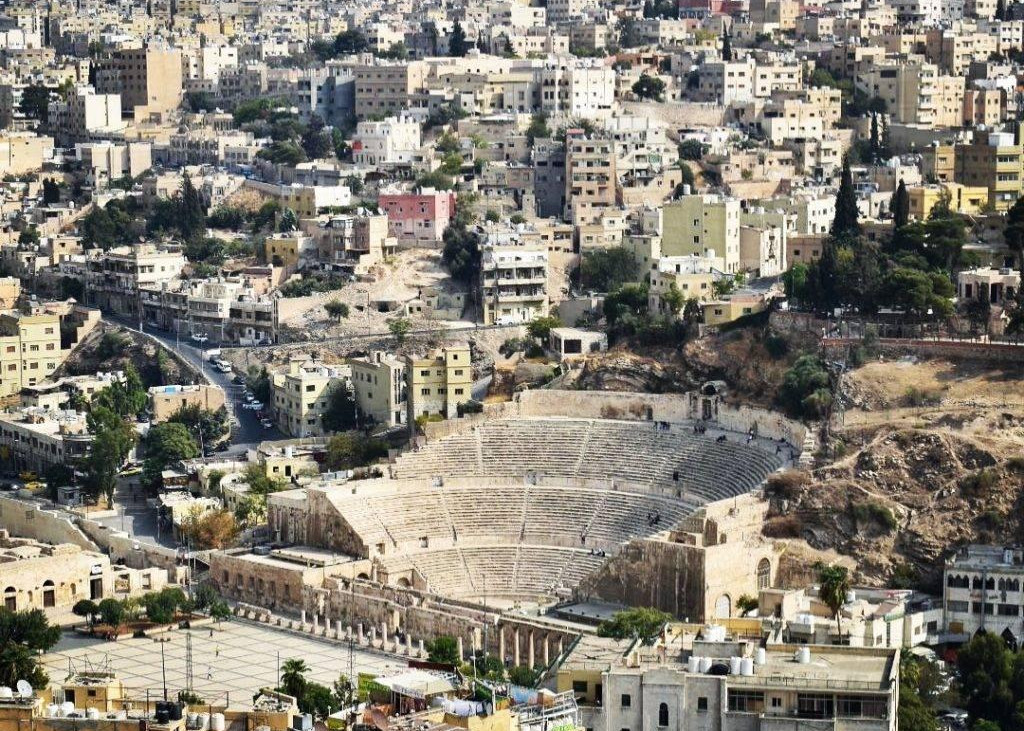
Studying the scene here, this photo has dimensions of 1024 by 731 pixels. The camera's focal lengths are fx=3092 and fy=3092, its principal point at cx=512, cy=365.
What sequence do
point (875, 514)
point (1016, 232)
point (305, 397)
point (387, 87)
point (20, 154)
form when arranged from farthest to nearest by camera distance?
point (387, 87)
point (20, 154)
point (305, 397)
point (1016, 232)
point (875, 514)

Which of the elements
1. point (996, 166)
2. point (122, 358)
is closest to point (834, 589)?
point (122, 358)

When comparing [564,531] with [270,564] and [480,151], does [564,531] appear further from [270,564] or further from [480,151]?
[480,151]

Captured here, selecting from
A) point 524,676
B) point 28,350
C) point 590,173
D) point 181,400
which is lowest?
point 524,676

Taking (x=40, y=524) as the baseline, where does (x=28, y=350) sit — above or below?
above

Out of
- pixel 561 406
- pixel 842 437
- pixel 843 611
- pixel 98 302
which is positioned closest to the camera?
pixel 843 611

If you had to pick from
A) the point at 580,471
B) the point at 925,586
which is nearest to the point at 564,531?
the point at 580,471

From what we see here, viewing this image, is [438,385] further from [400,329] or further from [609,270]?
[609,270]

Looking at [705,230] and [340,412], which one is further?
[705,230]
